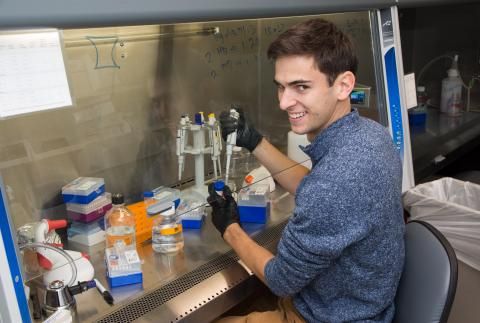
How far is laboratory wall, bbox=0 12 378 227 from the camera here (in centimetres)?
124

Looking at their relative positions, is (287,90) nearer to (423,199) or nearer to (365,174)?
(365,174)

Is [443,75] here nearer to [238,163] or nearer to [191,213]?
[238,163]

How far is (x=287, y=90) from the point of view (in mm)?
1071

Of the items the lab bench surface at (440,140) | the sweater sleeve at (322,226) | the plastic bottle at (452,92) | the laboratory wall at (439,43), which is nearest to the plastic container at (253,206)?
the sweater sleeve at (322,226)

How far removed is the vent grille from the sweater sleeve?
0.30m

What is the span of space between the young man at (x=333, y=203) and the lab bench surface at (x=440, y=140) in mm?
1185

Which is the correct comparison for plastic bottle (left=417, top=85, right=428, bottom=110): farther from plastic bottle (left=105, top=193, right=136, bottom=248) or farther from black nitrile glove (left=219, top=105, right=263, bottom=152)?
plastic bottle (left=105, top=193, right=136, bottom=248)

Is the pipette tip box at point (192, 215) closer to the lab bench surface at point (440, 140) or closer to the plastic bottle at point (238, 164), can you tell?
the plastic bottle at point (238, 164)

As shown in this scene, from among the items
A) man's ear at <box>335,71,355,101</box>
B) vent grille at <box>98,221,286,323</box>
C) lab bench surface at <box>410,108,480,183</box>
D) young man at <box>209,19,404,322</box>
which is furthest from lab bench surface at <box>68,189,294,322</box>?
lab bench surface at <box>410,108,480,183</box>

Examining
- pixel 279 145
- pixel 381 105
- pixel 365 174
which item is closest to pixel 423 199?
pixel 381 105

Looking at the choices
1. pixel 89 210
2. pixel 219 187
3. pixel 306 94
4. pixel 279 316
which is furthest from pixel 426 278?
pixel 89 210

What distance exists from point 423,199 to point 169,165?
91 cm

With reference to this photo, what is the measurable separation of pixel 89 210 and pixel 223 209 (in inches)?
14.8

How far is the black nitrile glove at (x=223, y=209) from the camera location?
1.27 meters
